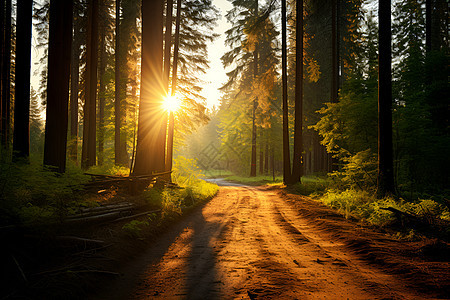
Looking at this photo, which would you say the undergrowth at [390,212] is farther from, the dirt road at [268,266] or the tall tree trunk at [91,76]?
the tall tree trunk at [91,76]

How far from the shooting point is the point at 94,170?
12.6 meters

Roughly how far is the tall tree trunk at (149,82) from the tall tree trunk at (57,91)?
2.70 meters

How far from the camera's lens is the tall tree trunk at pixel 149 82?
33.1ft

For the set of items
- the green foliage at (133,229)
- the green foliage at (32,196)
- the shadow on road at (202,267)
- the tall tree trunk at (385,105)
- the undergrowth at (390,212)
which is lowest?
A: the shadow on road at (202,267)

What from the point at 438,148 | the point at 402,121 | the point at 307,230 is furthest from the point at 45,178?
the point at 438,148

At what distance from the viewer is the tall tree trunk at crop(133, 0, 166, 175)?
33.1 ft

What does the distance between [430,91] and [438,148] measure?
144 inches

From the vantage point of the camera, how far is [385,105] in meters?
8.85

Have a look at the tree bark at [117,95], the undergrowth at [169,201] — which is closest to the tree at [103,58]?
the tree bark at [117,95]

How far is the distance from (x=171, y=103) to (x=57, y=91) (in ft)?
25.8

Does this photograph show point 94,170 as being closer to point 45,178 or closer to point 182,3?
point 45,178

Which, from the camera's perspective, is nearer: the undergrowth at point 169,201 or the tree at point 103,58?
the undergrowth at point 169,201

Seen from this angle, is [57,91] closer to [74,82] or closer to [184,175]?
[184,175]

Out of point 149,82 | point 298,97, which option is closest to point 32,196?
point 149,82
